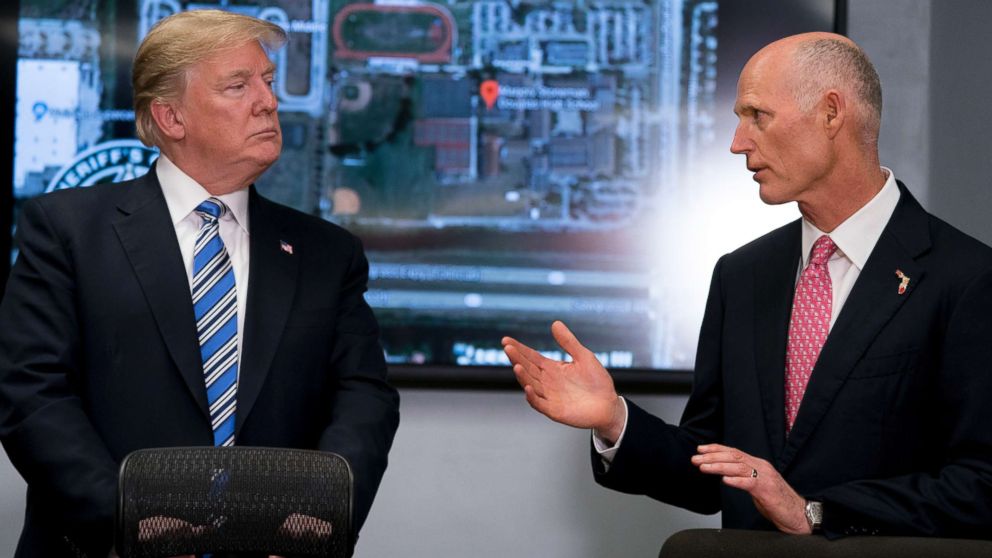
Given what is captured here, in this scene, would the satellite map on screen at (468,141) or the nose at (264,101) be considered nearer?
the nose at (264,101)

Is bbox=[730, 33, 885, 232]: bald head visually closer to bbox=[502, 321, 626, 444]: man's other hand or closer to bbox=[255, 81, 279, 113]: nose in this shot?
bbox=[502, 321, 626, 444]: man's other hand

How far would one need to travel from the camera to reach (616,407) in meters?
2.24

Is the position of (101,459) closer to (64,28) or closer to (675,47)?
(64,28)

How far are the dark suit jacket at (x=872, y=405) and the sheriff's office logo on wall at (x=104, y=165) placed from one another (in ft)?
5.88

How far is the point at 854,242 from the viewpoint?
2.26 metres

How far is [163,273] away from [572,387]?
79cm

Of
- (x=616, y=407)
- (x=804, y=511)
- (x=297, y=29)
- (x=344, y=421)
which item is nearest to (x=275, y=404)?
(x=344, y=421)

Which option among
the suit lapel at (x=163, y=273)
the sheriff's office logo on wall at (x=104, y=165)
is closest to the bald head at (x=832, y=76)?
the suit lapel at (x=163, y=273)

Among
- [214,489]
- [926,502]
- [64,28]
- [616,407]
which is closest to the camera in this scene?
[214,489]

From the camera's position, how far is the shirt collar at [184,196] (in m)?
2.38

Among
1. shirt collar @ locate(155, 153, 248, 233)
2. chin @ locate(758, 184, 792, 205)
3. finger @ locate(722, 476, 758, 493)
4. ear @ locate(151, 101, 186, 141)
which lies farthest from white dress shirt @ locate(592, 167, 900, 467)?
ear @ locate(151, 101, 186, 141)

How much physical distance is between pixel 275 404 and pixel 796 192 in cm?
106

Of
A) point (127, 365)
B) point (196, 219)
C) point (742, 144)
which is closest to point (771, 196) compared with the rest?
point (742, 144)

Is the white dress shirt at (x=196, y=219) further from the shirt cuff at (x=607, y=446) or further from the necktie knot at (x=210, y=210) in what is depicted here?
the shirt cuff at (x=607, y=446)
